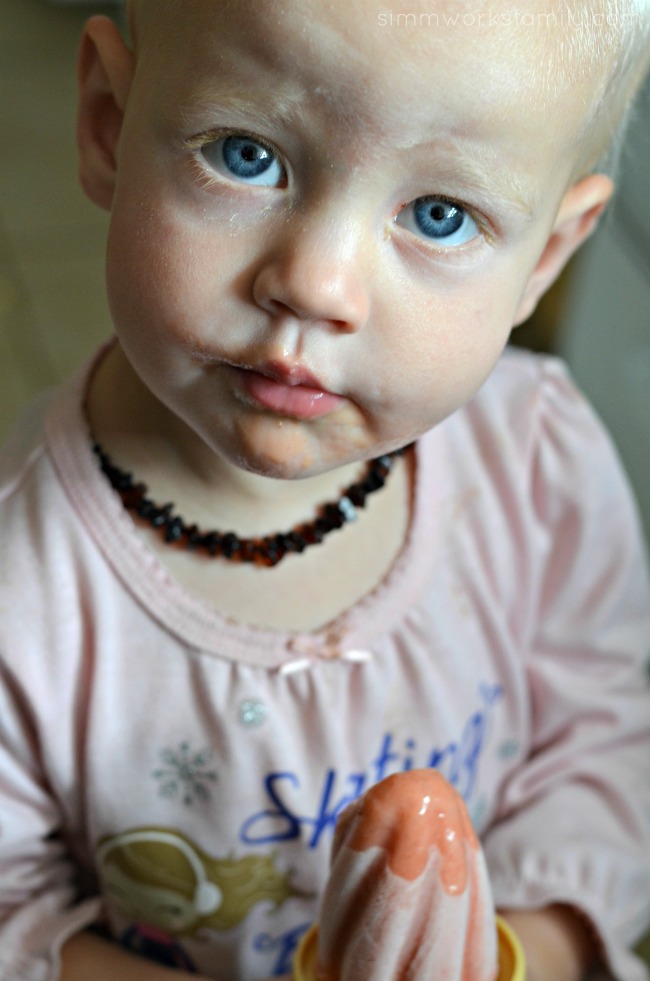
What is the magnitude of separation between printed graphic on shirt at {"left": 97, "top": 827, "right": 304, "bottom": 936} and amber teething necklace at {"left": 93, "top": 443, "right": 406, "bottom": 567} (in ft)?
0.57

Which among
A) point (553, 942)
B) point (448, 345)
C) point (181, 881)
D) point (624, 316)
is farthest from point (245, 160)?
point (624, 316)

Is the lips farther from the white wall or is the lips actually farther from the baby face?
the white wall

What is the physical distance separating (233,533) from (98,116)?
24 centimetres

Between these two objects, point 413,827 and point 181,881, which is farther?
point 181,881

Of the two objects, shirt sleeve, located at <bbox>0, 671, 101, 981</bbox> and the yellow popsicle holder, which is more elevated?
shirt sleeve, located at <bbox>0, 671, 101, 981</bbox>

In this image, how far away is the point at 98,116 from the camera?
A: 59 centimetres

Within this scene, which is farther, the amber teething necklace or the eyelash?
the amber teething necklace

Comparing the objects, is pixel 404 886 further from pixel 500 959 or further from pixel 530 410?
pixel 530 410

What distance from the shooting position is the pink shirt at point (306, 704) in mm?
652

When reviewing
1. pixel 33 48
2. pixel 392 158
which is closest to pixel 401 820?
pixel 392 158

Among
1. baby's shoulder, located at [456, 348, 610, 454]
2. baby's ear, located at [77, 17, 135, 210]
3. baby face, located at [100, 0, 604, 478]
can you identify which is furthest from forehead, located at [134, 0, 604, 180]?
baby's shoulder, located at [456, 348, 610, 454]

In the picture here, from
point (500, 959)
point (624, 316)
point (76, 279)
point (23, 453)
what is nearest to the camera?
point (500, 959)

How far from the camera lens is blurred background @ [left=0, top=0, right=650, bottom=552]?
1.16m

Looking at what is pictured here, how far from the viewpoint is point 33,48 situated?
198 cm
